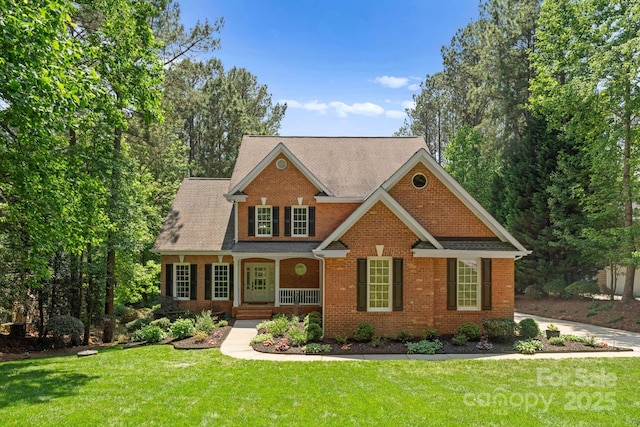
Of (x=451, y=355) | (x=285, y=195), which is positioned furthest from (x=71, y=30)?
(x=451, y=355)

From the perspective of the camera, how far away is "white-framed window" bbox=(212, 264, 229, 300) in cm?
2089

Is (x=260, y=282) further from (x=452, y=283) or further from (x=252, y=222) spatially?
(x=452, y=283)

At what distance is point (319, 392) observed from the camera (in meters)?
8.41

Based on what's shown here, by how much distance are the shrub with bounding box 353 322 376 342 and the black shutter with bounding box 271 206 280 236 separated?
8.79 metres

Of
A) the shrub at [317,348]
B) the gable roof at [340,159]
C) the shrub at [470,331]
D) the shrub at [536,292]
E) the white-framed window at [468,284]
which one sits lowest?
the shrub at [536,292]

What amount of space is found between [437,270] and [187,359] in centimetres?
895

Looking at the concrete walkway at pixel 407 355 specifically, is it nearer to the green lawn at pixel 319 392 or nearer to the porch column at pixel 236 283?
the green lawn at pixel 319 392

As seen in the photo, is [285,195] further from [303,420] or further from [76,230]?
[303,420]

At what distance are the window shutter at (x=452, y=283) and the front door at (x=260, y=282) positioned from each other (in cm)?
1009

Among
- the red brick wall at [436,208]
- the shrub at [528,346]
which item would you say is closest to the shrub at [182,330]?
the red brick wall at [436,208]

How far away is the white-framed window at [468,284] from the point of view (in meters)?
14.5

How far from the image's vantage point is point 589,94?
1984cm

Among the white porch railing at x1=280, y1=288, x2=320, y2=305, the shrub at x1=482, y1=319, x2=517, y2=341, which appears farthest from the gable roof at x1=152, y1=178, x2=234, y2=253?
the shrub at x1=482, y1=319, x2=517, y2=341

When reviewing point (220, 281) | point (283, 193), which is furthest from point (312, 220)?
point (220, 281)
